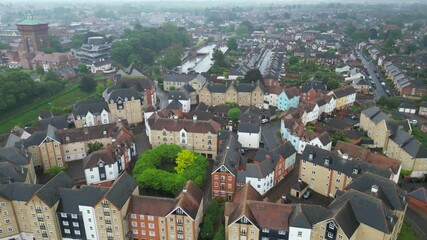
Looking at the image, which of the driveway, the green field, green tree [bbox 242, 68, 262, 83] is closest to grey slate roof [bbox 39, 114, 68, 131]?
the green field

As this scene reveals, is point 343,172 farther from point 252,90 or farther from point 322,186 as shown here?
point 252,90

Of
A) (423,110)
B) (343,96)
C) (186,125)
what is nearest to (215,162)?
(186,125)

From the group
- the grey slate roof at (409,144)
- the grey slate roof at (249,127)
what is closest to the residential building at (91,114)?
the grey slate roof at (249,127)

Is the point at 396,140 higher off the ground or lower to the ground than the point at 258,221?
lower

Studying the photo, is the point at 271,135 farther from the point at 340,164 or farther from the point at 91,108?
the point at 91,108

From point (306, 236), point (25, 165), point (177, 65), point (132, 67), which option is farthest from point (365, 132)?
point (177, 65)

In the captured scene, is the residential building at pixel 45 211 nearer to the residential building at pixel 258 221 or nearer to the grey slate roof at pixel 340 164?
the residential building at pixel 258 221

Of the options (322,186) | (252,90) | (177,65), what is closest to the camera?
(322,186)
